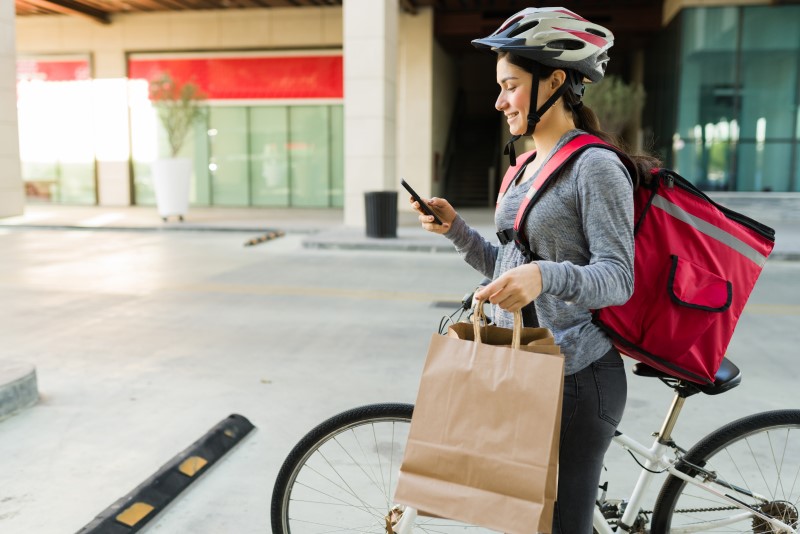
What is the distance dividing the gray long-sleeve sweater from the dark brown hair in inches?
3.6

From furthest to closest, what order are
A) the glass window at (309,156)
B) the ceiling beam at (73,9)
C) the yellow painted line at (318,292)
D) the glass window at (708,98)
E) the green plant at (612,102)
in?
1. the glass window at (309,156)
2. the ceiling beam at (73,9)
3. the glass window at (708,98)
4. the green plant at (612,102)
5. the yellow painted line at (318,292)

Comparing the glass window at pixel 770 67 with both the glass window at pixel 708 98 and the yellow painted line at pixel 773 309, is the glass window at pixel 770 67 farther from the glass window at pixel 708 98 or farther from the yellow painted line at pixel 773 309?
the yellow painted line at pixel 773 309

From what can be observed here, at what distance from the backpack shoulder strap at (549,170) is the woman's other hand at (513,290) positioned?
0.96 ft

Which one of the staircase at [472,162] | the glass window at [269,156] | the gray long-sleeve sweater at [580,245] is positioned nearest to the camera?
the gray long-sleeve sweater at [580,245]

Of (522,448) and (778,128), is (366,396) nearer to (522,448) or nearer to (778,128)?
(522,448)

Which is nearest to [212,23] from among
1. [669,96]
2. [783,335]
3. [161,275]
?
[669,96]

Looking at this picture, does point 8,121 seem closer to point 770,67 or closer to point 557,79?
point 770,67

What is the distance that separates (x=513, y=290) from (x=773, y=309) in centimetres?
742

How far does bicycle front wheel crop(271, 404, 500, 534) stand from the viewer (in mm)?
2357

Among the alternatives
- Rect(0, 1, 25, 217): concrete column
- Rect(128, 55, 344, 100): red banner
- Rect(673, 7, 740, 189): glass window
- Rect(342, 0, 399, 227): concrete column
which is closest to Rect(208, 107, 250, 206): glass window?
Rect(128, 55, 344, 100): red banner

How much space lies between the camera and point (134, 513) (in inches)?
130

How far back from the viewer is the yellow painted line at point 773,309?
26.5 feet

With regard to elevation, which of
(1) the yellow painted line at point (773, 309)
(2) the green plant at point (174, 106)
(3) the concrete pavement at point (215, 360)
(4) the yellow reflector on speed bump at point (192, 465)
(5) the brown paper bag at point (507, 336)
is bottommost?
(1) the yellow painted line at point (773, 309)

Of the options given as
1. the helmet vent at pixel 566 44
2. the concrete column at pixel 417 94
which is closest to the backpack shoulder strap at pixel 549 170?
the helmet vent at pixel 566 44
